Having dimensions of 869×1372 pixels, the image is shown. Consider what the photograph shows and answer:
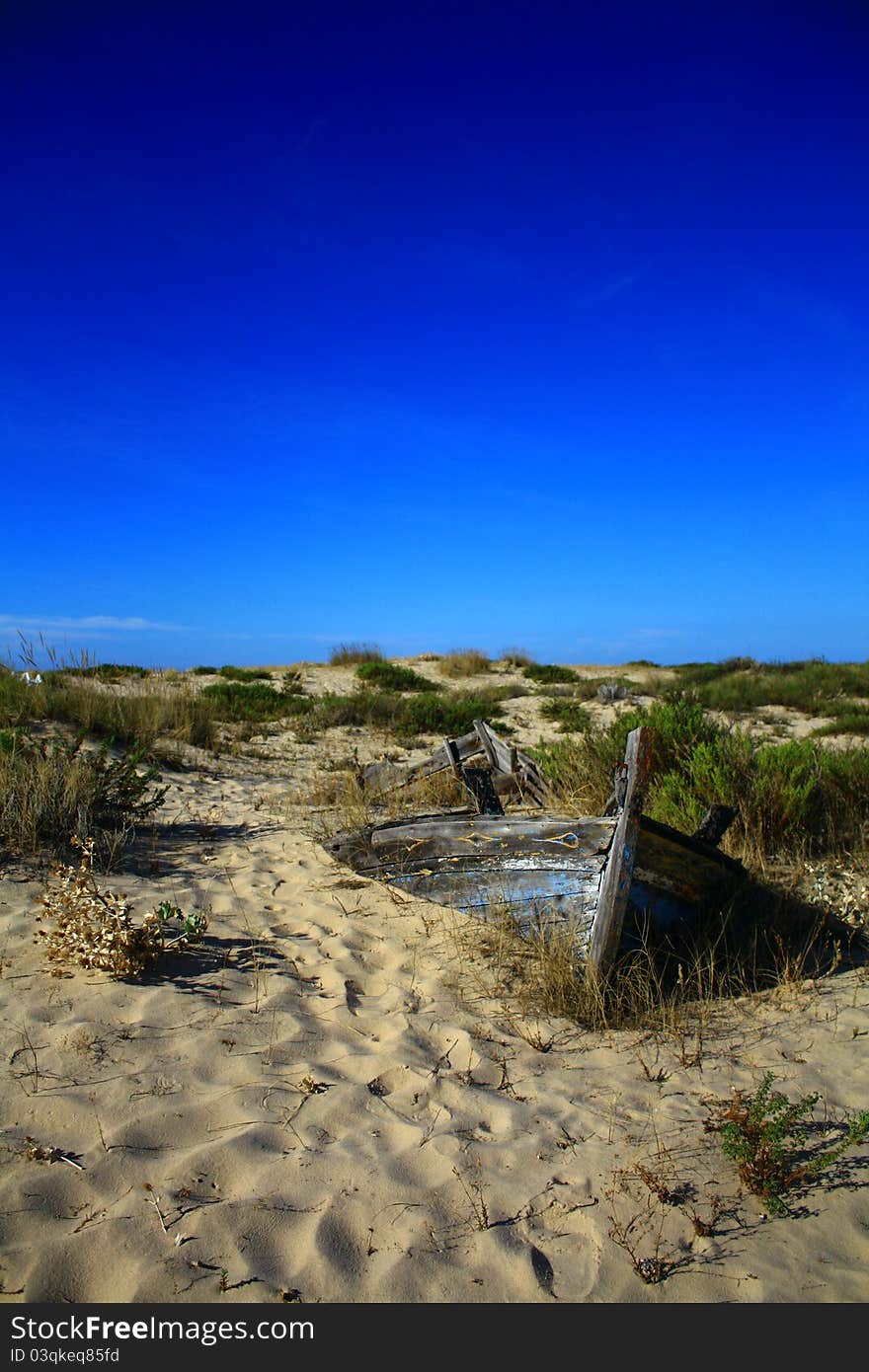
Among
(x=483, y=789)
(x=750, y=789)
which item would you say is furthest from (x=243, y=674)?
(x=750, y=789)

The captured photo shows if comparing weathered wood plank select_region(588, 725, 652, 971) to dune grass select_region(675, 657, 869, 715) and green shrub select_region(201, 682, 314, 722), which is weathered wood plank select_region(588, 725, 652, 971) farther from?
dune grass select_region(675, 657, 869, 715)

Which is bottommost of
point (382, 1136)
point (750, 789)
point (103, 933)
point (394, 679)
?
point (382, 1136)

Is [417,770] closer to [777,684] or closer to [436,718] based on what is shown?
[436,718]

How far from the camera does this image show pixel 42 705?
31.7 ft

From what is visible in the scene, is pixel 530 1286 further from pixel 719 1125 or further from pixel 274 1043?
pixel 274 1043

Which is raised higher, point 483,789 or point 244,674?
point 244,674

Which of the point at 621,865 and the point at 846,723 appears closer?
the point at 621,865

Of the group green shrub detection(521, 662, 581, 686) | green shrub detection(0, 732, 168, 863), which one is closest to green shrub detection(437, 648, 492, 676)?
green shrub detection(521, 662, 581, 686)

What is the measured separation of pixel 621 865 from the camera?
3.80 meters

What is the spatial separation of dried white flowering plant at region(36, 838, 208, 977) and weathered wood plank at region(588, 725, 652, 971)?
7.09ft

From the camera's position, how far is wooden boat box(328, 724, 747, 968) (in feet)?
12.8

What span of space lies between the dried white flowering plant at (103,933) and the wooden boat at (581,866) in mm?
1519

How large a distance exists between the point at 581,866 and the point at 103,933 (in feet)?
8.43
